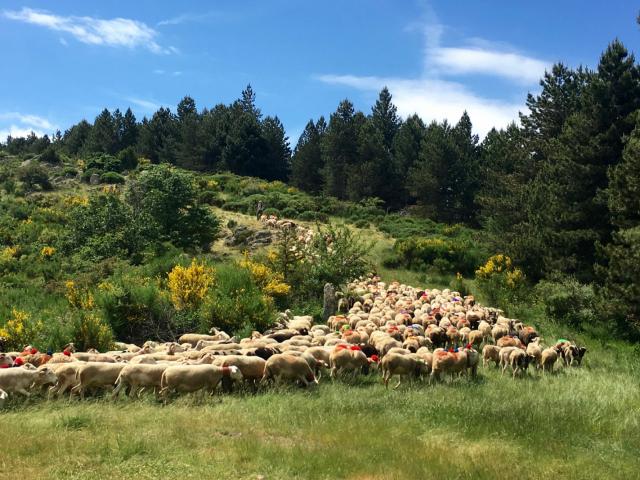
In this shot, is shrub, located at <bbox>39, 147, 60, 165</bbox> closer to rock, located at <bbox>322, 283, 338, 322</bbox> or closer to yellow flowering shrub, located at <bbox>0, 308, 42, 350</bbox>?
rock, located at <bbox>322, 283, 338, 322</bbox>

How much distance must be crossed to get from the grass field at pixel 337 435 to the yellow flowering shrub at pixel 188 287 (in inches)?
342

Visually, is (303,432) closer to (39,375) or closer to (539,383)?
(39,375)

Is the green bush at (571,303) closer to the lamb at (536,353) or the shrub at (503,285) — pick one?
the shrub at (503,285)

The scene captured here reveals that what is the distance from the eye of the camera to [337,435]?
26.8 feet

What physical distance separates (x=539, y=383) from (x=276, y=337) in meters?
6.65

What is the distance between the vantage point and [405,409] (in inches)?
383

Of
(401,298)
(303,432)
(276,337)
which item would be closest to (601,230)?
(401,298)

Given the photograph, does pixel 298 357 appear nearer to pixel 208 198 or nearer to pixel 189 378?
pixel 189 378

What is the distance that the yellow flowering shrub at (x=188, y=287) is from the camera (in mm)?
18922

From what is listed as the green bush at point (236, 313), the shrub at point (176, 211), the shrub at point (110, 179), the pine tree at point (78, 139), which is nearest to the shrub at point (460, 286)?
the green bush at point (236, 313)

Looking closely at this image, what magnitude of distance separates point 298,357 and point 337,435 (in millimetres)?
3434

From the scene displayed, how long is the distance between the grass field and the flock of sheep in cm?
45

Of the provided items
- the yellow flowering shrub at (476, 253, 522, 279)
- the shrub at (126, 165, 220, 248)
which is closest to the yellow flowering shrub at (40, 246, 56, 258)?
the shrub at (126, 165, 220, 248)

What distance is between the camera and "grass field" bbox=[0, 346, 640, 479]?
22.6ft
